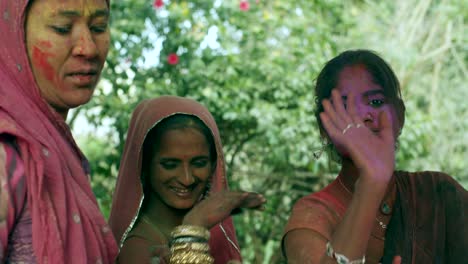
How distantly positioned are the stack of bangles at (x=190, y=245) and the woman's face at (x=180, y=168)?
0.54 m

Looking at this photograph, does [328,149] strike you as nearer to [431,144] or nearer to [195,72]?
[195,72]

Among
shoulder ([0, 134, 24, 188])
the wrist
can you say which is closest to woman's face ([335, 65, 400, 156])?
the wrist

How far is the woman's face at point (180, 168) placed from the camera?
3381mm

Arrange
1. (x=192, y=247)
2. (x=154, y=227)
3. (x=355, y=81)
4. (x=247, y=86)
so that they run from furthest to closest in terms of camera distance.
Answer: (x=247, y=86)
(x=154, y=227)
(x=355, y=81)
(x=192, y=247)

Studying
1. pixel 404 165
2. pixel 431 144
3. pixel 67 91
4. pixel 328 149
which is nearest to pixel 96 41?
pixel 67 91

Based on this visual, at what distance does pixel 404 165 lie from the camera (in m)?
7.21

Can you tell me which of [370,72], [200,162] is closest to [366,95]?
[370,72]

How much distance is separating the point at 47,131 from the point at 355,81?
1258mm

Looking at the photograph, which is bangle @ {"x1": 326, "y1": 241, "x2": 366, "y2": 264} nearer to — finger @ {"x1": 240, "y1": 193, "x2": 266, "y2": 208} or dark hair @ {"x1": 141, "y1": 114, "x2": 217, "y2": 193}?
finger @ {"x1": 240, "y1": 193, "x2": 266, "y2": 208}

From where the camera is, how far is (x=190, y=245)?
9.13 feet

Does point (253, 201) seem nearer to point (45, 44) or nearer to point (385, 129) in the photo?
point (385, 129)

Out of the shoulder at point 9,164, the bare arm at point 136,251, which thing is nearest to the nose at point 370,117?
the bare arm at point 136,251

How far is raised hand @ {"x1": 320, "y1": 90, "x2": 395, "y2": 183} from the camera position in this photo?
8.43 feet

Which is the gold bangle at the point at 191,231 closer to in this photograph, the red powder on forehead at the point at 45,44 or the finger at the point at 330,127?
the finger at the point at 330,127
